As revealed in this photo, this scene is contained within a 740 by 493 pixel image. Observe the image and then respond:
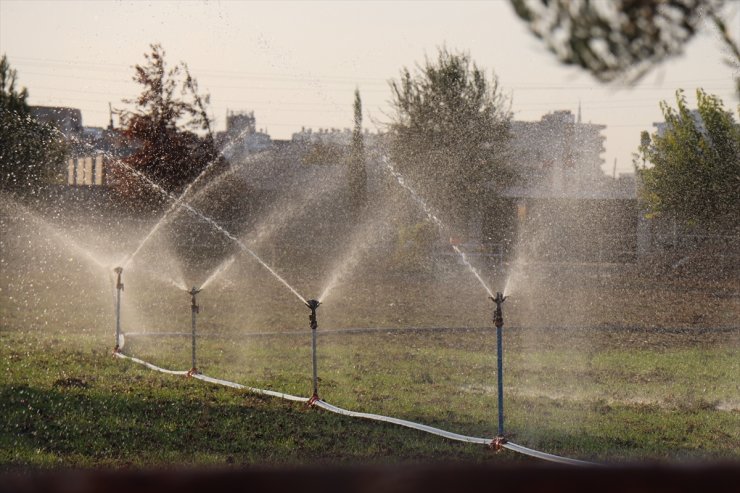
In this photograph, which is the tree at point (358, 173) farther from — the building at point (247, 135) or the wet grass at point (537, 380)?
the wet grass at point (537, 380)

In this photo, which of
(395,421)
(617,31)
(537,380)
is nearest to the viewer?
(617,31)

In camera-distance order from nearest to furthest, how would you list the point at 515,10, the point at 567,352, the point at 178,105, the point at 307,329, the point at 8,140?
the point at 515,10, the point at 567,352, the point at 307,329, the point at 178,105, the point at 8,140

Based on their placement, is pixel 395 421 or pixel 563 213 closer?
pixel 395 421

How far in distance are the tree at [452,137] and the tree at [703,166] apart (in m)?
6.22

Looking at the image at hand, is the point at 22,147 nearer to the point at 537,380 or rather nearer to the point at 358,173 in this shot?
the point at 358,173

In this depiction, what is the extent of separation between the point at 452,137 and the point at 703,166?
9.71 meters

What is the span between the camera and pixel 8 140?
109 ft

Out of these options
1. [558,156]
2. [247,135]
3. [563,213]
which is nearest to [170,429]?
[563,213]

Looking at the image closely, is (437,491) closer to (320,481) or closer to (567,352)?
(320,481)

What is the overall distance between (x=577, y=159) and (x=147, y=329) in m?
46.1

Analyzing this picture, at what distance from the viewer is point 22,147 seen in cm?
3316

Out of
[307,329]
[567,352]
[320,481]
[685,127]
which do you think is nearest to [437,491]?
[320,481]

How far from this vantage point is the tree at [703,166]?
2962 cm

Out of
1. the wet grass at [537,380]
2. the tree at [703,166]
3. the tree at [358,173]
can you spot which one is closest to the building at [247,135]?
the tree at [358,173]
